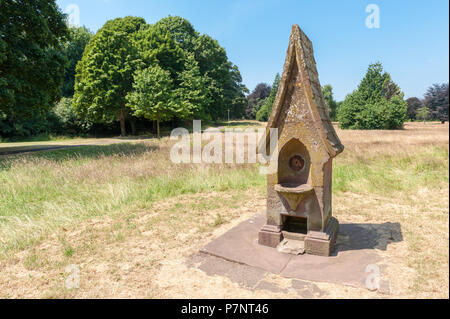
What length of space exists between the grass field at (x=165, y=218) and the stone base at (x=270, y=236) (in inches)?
41.9

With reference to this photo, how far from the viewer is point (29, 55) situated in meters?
14.2

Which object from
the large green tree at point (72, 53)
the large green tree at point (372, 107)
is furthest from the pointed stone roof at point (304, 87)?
the large green tree at point (72, 53)

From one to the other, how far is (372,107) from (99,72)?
32.1 meters

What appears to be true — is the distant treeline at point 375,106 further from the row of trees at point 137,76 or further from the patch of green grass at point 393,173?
the patch of green grass at point 393,173

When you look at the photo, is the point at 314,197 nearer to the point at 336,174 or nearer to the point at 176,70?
the point at 336,174

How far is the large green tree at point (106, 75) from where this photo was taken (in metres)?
27.4

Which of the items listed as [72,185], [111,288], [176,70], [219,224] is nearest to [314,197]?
[219,224]

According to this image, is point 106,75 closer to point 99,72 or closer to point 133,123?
point 99,72

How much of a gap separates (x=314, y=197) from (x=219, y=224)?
2.26 metres

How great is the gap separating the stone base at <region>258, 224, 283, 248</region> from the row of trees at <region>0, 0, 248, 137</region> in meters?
13.5

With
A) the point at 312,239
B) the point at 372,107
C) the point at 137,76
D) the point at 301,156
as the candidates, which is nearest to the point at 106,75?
the point at 137,76

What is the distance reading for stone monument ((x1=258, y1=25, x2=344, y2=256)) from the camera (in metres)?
4.21

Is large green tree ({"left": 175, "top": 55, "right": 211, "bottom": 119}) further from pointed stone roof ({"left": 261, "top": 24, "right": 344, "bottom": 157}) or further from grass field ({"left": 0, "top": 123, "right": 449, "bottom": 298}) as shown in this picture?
pointed stone roof ({"left": 261, "top": 24, "right": 344, "bottom": 157})

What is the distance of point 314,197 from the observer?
4332 mm
